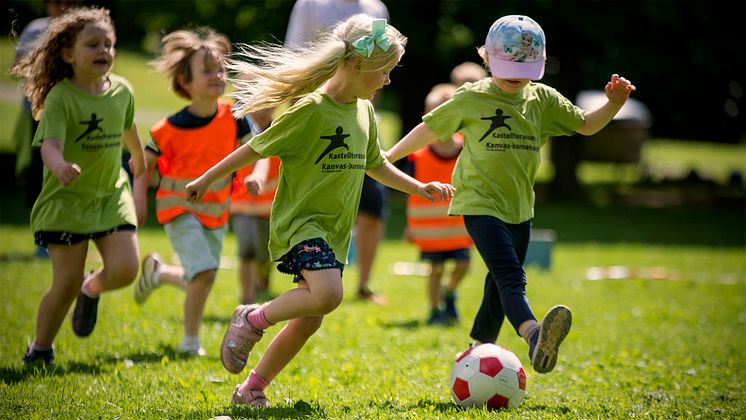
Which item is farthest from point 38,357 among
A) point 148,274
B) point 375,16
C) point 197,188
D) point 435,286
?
Result: point 375,16

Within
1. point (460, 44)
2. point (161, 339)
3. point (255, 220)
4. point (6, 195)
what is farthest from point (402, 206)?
point (161, 339)

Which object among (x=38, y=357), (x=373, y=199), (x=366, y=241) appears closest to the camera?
(x=38, y=357)

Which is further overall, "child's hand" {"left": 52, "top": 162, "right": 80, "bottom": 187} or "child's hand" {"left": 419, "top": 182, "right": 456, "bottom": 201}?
"child's hand" {"left": 419, "top": 182, "right": 456, "bottom": 201}

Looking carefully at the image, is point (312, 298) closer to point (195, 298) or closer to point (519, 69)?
point (519, 69)

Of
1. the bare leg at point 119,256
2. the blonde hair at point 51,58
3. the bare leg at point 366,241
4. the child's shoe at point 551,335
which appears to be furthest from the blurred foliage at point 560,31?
the child's shoe at point 551,335

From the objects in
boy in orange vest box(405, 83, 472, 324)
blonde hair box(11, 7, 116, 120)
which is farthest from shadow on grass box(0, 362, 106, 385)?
boy in orange vest box(405, 83, 472, 324)

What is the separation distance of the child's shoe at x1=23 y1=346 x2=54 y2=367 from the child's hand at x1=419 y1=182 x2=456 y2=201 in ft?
8.77

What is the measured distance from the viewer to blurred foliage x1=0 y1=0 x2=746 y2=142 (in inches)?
730

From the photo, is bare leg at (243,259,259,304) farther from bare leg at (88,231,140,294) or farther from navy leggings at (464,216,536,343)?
navy leggings at (464,216,536,343)

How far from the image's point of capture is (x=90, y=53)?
18.7 feet

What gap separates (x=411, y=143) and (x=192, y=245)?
1872mm

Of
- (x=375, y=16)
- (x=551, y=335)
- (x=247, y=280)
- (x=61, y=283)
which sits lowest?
(x=247, y=280)

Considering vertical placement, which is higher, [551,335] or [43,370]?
[551,335]

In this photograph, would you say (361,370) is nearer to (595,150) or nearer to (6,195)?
(6,195)
